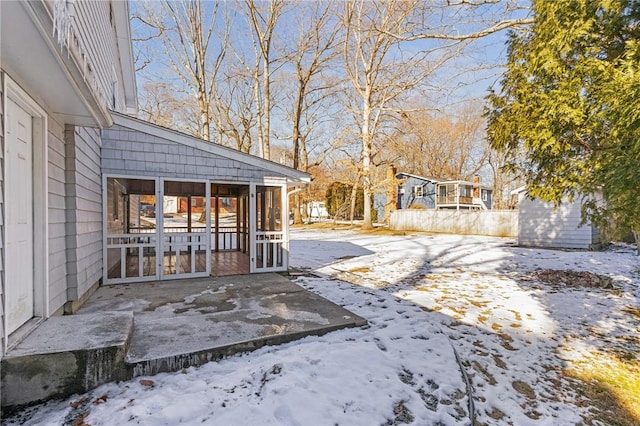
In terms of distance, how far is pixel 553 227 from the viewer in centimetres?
1248

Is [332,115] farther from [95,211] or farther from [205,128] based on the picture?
[95,211]

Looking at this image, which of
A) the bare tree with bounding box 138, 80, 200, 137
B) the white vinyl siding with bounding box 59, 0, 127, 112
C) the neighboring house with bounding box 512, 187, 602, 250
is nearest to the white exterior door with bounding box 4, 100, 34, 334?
the white vinyl siding with bounding box 59, 0, 127, 112

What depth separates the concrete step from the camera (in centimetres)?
226

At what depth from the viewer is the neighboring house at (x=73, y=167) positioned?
2.34m

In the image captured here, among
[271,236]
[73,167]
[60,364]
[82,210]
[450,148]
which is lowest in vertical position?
[60,364]

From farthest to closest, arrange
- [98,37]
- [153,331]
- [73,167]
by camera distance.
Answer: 1. [98,37]
2. [73,167]
3. [153,331]

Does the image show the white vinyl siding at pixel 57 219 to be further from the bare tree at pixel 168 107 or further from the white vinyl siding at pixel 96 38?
the bare tree at pixel 168 107

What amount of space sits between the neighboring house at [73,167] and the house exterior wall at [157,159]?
0.02 metres

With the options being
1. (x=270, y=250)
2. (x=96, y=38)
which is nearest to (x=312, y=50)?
(x=270, y=250)

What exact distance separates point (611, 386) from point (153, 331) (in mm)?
4355

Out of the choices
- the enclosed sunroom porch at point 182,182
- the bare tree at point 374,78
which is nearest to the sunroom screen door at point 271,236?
the enclosed sunroom porch at point 182,182

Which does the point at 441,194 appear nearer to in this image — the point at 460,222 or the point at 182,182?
the point at 460,222

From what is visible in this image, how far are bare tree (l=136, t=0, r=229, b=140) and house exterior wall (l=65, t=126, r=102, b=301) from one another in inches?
431

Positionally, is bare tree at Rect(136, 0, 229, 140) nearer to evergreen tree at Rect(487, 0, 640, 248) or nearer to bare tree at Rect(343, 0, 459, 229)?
bare tree at Rect(343, 0, 459, 229)
